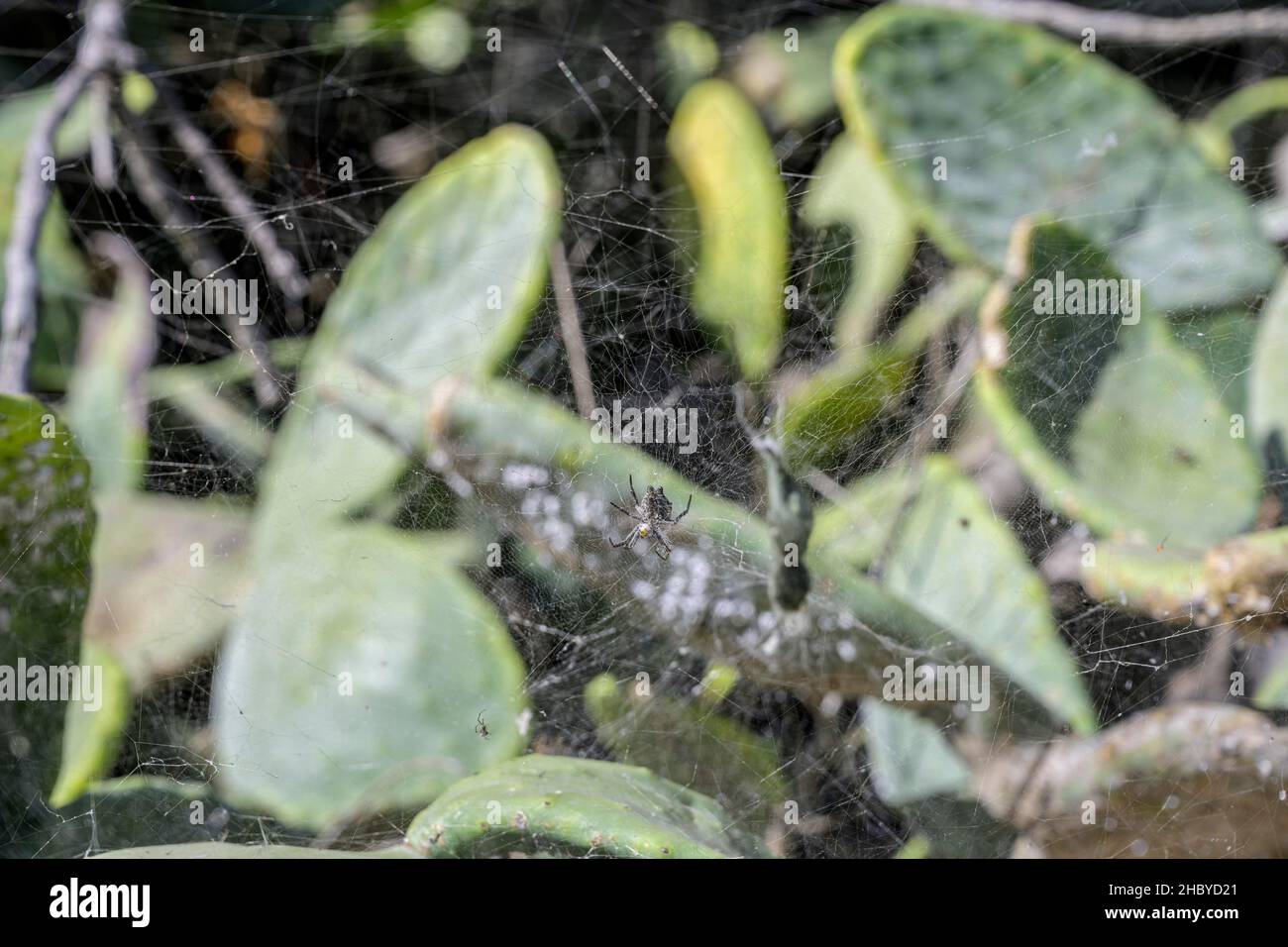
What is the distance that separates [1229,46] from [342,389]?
1.19 metres

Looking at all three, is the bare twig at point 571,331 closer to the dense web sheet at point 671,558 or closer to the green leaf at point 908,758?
the dense web sheet at point 671,558

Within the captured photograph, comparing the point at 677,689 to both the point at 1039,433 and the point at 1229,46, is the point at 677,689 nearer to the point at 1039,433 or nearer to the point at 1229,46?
the point at 1039,433

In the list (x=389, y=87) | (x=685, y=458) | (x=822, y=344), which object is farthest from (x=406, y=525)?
(x=389, y=87)

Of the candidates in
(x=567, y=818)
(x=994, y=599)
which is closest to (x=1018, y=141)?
(x=994, y=599)

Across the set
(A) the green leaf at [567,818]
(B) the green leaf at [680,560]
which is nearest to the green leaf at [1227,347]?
(B) the green leaf at [680,560]

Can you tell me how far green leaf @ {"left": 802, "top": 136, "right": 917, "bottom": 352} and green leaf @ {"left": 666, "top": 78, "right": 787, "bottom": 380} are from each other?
56mm

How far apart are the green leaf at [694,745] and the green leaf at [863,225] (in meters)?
0.39

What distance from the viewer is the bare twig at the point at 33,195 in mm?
1082

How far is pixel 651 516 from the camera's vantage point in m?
0.90

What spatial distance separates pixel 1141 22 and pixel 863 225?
535 millimetres

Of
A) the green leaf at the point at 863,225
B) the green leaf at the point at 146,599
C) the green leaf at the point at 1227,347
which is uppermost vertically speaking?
the green leaf at the point at 863,225

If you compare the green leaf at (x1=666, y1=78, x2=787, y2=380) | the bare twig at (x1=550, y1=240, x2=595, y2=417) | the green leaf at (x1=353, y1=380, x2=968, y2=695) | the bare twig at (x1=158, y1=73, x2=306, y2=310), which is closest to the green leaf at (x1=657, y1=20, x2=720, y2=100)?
the green leaf at (x1=666, y1=78, x2=787, y2=380)

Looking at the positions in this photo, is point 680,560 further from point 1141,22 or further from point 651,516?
point 1141,22

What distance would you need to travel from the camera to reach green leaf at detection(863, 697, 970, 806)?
927 mm
